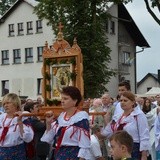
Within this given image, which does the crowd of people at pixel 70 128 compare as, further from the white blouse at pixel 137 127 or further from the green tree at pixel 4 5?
the green tree at pixel 4 5

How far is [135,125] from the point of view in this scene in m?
8.35

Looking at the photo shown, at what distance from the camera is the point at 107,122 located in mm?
8781

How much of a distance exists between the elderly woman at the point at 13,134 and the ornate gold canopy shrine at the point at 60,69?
224 cm

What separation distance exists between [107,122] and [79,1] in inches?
1098

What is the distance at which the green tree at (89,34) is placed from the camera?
1375 inches

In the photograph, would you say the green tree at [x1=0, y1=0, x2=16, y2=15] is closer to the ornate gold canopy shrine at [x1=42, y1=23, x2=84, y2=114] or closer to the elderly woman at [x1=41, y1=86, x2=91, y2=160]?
the ornate gold canopy shrine at [x1=42, y1=23, x2=84, y2=114]

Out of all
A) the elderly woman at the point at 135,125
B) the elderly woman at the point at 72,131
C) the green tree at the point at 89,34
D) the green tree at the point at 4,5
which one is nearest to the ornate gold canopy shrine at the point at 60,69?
the elderly woman at the point at 135,125

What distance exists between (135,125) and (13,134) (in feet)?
6.04

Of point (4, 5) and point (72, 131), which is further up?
point (4, 5)

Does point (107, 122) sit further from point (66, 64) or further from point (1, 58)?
point (1, 58)

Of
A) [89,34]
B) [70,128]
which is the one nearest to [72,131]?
[70,128]

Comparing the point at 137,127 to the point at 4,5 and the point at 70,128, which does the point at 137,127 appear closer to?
the point at 70,128

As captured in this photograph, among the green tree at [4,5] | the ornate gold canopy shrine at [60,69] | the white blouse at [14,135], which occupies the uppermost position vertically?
the green tree at [4,5]

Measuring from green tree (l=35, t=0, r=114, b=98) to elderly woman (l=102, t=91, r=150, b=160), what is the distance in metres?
25.8
